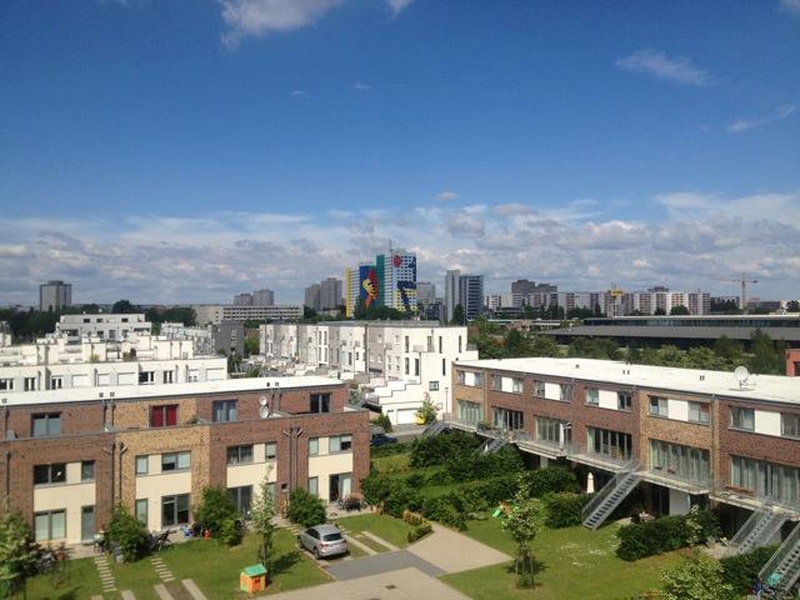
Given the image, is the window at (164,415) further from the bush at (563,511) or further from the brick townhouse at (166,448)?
the bush at (563,511)

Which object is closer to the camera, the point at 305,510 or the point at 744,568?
the point at 744,568

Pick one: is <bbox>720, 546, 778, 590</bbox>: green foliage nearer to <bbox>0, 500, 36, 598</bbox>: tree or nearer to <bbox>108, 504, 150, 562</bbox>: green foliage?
<bbox>108, 504, 150, 562</bbox>: green foliage

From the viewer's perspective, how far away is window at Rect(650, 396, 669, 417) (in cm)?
3669

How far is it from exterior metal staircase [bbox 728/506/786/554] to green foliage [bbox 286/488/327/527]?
18.9 meters

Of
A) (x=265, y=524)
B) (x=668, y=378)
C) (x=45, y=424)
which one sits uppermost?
(x=668, y=378)

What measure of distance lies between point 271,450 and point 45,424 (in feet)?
37.3

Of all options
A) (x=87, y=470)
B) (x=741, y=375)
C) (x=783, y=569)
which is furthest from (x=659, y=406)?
(x=87, y=470)

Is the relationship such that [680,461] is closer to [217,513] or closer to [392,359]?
[217,513]

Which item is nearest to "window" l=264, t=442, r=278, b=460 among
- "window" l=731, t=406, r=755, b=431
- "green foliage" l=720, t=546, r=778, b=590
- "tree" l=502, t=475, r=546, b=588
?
"tree" l=502, t=475, r=546, b=588

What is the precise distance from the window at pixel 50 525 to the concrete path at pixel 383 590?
39.2ft

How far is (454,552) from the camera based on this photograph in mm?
30922

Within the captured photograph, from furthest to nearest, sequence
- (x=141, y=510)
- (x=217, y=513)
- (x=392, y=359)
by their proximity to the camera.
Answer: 1. (x=392, y=359)
2. (x=141, y=510)
3. (x=217, y=513)

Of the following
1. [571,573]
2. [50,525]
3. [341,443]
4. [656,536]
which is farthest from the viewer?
[341,443]

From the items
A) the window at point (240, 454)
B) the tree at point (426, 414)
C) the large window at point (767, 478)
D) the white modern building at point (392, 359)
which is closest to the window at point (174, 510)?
the window at point (240, 454)
